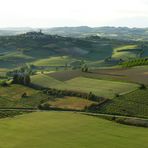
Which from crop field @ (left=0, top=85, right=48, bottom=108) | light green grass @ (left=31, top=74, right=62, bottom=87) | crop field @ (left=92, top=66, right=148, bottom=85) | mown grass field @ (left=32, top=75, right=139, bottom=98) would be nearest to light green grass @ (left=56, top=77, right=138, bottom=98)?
mown grass field @ (left=32, top=75, right=139, bottom=98)

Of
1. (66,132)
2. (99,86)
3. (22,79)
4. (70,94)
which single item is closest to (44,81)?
(22,79)

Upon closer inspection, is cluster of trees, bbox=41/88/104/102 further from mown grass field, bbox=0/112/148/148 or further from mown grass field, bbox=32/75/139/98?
mown grass field, bbox=0/112/148/148

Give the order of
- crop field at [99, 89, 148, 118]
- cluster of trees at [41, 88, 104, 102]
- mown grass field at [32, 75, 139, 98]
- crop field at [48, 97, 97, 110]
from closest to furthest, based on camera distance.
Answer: crop field at [99, 89, 148, 118] < crop field at [48, 97, 97, 110] < cluster of trees at [41, 88, 104, 102] < mown grass field at [32, 75, 139, 98]

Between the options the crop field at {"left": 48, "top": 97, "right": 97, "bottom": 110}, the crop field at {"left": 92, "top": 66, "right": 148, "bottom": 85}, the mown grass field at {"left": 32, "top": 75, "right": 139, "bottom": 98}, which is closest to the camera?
the crop field at {"left": 48, "top": 97, "right": 97, "bottom": 110}

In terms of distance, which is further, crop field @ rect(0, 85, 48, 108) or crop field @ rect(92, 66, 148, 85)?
crop field @ rect(92, 66, 148, 85)

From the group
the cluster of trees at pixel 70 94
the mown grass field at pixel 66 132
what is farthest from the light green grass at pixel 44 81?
the mown grass field at pixel 66 132
